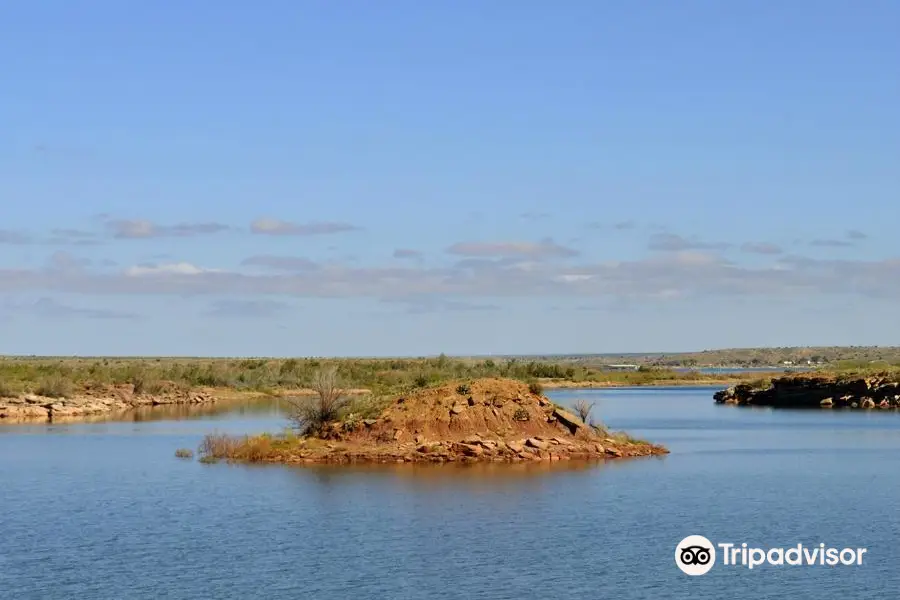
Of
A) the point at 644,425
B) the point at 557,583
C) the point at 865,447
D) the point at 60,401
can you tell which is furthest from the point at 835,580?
the point at 60,401

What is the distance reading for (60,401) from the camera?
98875 millimetres

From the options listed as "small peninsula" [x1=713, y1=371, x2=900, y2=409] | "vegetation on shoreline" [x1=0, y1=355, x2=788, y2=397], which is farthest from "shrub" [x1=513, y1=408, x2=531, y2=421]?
"small peninsula" [x1=713, y1=371, x2=900, y2=409]

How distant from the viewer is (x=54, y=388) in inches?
4107

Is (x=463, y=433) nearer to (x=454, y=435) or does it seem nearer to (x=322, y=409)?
(x=454, y=435)

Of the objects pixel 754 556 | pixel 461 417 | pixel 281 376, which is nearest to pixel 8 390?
pixel 281 376

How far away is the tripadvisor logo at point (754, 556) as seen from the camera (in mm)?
31625

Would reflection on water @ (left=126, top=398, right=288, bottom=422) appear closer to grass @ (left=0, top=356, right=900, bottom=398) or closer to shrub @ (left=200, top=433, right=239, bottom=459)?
grass @ (left=0, top=356, right=900, bottom=398)

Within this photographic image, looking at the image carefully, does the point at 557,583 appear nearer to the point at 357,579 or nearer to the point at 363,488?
the point at 357,579

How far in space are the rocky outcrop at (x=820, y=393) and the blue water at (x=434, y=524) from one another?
49.4 metres

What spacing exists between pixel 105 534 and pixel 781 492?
74.6ft

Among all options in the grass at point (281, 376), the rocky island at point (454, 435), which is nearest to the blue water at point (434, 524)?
the rocky island at point (454, 435)

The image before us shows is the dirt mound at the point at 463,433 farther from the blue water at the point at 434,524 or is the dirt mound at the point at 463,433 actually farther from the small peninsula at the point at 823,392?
the small peninsula at the point at 823,392

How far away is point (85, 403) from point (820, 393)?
63435 mm

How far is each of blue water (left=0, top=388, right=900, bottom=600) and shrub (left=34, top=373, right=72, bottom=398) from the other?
40678 millimetres
